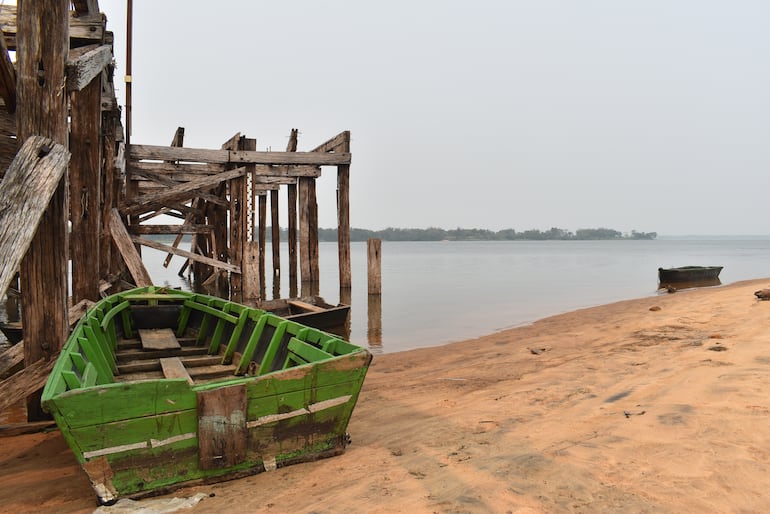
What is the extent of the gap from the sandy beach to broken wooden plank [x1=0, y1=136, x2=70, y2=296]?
1.63 m

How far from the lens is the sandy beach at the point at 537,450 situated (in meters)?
2.99

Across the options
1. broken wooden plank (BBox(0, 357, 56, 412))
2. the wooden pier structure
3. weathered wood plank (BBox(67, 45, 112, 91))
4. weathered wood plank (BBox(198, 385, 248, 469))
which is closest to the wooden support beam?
the wooden pier structure

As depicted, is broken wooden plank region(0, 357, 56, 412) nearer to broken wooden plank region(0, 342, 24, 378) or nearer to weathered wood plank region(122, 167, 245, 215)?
broken wooden plank region(0, 342, 24, 378)

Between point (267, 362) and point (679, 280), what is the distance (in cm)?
2238

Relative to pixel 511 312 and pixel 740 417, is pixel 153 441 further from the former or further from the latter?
pixel 511 312

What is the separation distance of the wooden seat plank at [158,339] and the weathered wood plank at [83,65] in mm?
3167

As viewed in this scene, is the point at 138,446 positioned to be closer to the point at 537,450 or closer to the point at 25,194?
the point at 25,194

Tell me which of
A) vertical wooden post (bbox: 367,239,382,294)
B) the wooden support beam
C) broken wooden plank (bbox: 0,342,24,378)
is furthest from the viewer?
vertical wooden post (bbox: 367,239,382,294)

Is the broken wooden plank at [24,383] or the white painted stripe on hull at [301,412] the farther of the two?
the broken wooden plank at [24,383]

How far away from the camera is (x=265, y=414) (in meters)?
3.47

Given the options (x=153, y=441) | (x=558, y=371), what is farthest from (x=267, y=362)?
(x=558, y=371)

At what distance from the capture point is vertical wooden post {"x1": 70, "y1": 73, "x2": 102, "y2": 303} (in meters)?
5.84

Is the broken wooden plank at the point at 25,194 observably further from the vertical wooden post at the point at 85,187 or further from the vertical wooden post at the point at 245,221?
the vertical wooden post at the point at 245,221

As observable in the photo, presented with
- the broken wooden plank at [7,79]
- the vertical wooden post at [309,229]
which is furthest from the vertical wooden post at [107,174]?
the vertical wooden post at [309,229]
